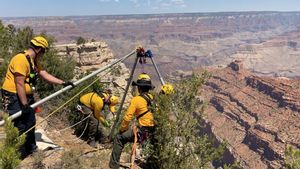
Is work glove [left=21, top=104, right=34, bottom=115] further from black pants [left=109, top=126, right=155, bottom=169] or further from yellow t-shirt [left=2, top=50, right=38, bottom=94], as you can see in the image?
black pants [left=109, top=126, right=155, bottom=169]

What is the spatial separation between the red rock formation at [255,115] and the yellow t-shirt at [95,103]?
56937 mm

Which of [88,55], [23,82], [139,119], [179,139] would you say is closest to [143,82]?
[139,119]

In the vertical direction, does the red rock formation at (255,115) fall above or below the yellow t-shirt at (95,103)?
below

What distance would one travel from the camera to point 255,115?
9781 cm

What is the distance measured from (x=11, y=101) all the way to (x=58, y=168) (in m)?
1.45

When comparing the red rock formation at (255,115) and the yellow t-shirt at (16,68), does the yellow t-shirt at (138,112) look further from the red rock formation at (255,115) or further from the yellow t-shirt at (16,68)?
the red rock formation at (255,115)

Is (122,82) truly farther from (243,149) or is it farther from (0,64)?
(243,149)

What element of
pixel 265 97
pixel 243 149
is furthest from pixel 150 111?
pixel 265 97

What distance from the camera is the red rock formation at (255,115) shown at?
74875 millimetres

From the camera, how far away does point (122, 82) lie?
1158 inches

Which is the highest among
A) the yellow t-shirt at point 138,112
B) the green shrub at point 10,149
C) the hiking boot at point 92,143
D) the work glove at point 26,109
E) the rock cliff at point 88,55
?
the green shrub at point 10,149

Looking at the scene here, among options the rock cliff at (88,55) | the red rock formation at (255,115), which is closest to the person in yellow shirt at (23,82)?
the rock cliff at (88,55)

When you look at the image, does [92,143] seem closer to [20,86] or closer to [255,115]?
[20,86]

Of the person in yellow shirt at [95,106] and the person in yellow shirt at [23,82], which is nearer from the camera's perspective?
the person in yellow shirt at [23,82]
